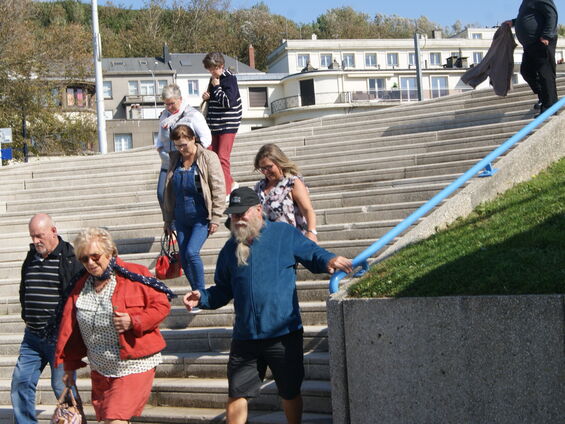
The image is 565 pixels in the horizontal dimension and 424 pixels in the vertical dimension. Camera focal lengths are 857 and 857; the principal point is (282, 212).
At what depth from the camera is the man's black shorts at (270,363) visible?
5723 mm

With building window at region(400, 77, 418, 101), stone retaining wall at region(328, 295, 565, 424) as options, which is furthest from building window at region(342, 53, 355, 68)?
stone retaining wall at region(328, 295, 565, 424)

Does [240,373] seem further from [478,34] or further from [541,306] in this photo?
[478,34]

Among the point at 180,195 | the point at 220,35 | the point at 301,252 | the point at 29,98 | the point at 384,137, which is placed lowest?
the point at 301,252

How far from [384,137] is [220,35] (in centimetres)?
8215

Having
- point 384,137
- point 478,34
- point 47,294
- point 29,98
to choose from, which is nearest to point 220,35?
point 478,34

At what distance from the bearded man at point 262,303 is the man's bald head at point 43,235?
179 cm

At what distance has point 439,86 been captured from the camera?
7894cm

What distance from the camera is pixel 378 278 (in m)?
6.29

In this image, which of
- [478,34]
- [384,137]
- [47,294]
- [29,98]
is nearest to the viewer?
[47,294]

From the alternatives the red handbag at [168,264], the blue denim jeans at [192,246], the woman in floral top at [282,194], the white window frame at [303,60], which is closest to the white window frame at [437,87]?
the white window frame at [303,60]

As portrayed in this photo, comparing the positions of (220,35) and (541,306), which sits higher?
(220,35)

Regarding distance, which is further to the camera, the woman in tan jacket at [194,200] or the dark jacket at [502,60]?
the dark jacket at [502,60]

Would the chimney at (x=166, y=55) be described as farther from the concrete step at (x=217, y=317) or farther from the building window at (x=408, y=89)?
the concrete step at (x=217, y=317)

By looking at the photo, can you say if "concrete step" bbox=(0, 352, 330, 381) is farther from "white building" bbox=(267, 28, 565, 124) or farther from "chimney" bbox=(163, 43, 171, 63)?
"chimney" bbox=(163, 43, 171, 63)
